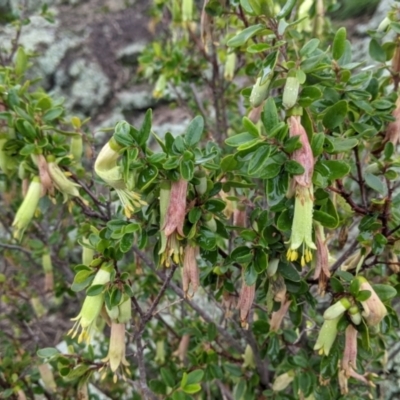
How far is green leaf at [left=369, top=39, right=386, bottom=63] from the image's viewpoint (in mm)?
1195

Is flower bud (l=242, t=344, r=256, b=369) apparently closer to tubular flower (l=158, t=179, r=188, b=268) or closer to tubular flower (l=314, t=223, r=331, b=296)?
tubular flower (l=314, t=223, r=331, b=296)

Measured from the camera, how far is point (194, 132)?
883mm

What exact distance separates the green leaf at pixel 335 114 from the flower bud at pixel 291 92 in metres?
0.13

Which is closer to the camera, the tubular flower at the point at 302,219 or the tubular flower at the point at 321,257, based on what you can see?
the tubular flower at the point at 302,219

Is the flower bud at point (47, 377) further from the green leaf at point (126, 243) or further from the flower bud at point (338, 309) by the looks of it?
the flower bud at point (338, 309)

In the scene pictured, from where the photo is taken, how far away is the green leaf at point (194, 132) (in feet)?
2.87

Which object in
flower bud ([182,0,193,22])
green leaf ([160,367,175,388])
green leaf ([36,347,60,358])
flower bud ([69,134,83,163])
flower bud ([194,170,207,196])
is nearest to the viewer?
flower bud ([194,170,207,196])

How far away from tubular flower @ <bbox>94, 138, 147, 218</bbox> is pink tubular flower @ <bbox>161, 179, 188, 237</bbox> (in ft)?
0.25

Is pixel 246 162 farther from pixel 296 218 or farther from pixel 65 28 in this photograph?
pixel 65 28

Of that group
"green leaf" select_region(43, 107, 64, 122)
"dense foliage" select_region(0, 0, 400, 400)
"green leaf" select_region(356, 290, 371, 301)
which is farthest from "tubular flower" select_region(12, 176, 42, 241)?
"green leaf" select_region(356, 290, 371, 301)

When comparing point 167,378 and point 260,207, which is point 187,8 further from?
point 167,378

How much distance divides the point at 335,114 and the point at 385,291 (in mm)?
386

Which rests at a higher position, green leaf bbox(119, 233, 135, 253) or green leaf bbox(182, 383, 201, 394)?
green leaf bbox(119, 233, 135, 253)

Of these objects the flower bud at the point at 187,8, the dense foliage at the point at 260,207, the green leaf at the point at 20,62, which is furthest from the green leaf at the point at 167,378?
the flower bud at the point at 187,8
